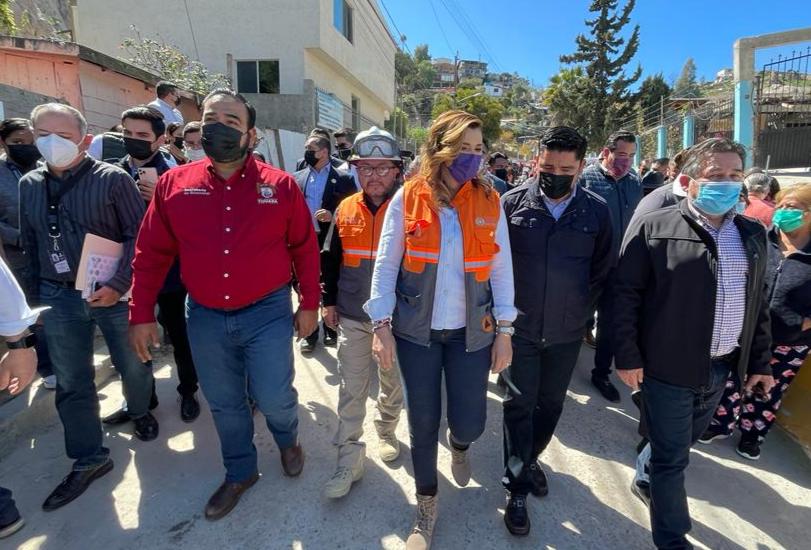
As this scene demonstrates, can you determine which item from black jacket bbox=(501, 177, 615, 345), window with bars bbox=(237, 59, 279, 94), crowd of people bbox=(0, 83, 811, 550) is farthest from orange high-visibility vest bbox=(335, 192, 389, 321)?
window with bars bbox=(237, 59, 279, 94)

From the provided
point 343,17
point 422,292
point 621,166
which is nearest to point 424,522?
point 422,292

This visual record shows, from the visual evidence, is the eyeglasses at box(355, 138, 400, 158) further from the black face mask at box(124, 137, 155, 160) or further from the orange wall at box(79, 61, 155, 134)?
the orange wall at box(79, 61, 155, 134)

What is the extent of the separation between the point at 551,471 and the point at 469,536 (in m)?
0.83

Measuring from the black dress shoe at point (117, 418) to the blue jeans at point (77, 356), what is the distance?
55 centimetres

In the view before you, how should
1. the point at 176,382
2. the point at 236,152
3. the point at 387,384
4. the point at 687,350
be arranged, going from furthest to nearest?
the point at 176,382, the point at 387,384, the point at 236,152, the point at 687,350

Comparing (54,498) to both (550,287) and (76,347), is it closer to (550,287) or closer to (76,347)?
(76,347)

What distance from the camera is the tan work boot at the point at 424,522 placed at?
218 cm

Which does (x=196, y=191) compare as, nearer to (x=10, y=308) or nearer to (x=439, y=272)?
(x=10, y=308)

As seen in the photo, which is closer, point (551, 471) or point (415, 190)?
point (415, 190)

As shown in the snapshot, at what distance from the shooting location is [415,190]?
207cm

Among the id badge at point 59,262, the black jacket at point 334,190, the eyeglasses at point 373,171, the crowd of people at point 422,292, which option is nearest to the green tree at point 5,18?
the black jacket at point 334,190

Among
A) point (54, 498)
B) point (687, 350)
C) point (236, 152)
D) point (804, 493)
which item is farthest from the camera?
point (804, 493)

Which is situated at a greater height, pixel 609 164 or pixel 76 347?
pixel 609 164

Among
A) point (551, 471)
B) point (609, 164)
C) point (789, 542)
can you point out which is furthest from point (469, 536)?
point (609, 164)
